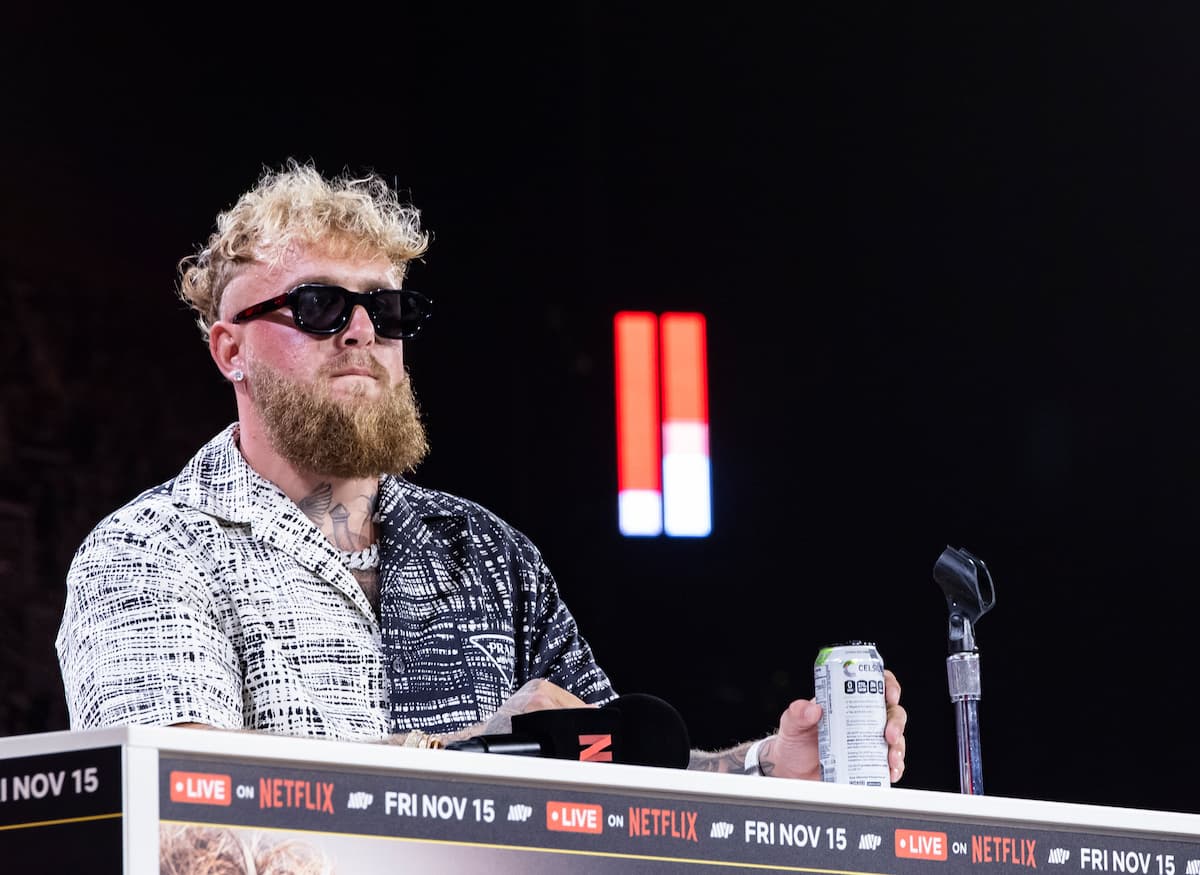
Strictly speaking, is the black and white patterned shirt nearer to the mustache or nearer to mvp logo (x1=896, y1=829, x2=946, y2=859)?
the mustache

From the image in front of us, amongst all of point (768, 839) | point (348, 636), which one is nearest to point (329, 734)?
point (348, 636)

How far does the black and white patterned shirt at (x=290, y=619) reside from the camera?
2.24 meters

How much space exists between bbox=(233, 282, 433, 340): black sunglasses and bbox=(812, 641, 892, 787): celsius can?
907 millimetres

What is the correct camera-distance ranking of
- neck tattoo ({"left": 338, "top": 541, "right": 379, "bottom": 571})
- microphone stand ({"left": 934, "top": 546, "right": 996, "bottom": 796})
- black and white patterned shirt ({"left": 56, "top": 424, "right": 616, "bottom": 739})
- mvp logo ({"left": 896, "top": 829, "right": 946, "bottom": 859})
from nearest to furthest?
mvp logo ({"left": 896, "top": 829, "right": 946, "bottom": 859})
microphone stand ({"left": 934, "top": 546, "right": 996, "bottom": 796})
black and white patterned shirt ({"left": 56, "top": 424, "right": 616, "bottom": 739})
neck tattoo ({"left": 338, "top": 541, "right": 379, "bottom": 571})

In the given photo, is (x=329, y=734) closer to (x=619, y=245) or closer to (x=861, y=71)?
(x=619, y=245)

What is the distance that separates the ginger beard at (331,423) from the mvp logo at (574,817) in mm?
1187

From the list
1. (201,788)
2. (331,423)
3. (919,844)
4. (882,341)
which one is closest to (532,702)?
(331,423)

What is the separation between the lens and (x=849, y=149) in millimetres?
4816

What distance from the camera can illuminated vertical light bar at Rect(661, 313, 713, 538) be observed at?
184 inches

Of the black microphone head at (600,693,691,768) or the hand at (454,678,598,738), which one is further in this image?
the hand at (454,678,598,738)

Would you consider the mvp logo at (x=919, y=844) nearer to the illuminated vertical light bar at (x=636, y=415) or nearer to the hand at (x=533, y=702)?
the hand at (x=533, y=702)

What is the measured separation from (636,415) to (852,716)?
9.13 feet

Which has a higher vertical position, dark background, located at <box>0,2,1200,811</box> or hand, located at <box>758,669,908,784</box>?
dark background, located at <box>0,2,1200,811</box>

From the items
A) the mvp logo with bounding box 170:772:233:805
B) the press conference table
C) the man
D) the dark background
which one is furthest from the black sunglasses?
the dark background
